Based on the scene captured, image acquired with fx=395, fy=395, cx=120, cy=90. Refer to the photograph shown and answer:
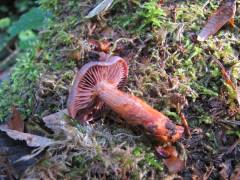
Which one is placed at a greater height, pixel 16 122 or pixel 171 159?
pixel 16 122

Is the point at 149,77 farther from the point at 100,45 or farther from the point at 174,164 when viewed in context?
the point at 174,164

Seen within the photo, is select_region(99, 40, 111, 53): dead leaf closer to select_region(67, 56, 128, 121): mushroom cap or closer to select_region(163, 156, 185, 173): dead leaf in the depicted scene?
select_region(67, 56, 128, 121): mushroom cap

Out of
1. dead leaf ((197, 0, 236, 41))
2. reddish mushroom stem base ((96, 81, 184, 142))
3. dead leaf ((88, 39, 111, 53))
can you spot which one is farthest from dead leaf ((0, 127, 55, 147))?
dead leaf ((197, 0, 236, 41))

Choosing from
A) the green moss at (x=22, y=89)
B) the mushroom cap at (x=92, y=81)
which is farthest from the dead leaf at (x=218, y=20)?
the green moss at (x=22, y=89)

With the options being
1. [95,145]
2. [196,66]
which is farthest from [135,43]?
[95,145]

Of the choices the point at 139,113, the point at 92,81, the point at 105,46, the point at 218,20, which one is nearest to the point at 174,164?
the point at 139,113

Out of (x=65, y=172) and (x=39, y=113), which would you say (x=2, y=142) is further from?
(x=65, y=172)

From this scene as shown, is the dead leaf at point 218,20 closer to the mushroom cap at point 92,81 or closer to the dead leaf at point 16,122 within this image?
the mushroom cap at point 92,81
